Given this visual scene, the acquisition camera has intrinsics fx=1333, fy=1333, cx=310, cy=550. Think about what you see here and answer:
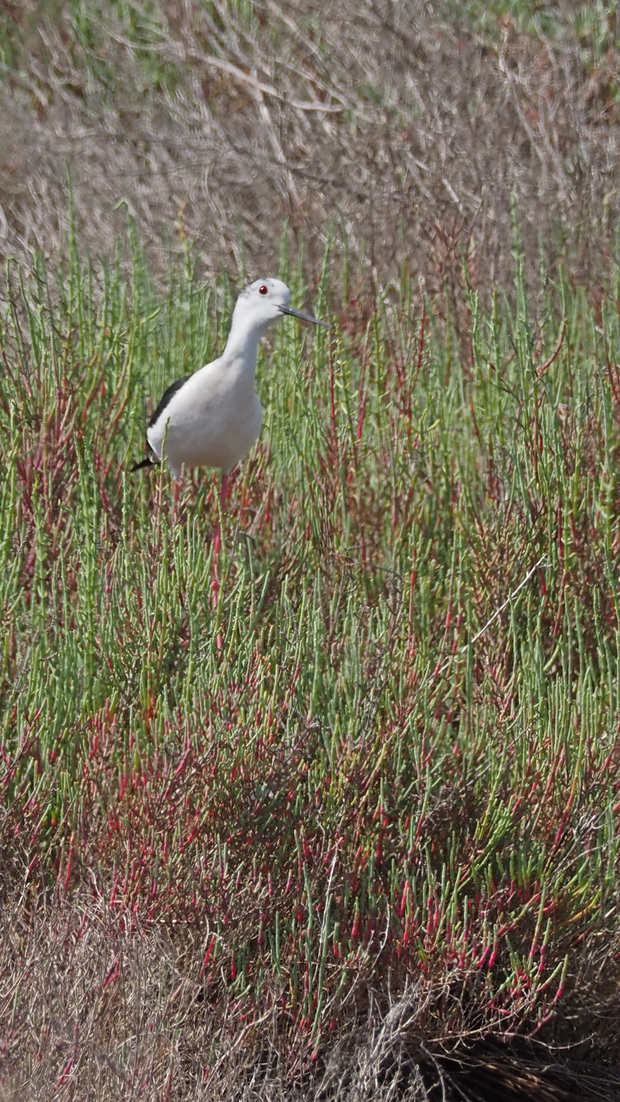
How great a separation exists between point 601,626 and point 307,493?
1.02 meters

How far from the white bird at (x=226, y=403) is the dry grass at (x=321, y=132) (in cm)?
133

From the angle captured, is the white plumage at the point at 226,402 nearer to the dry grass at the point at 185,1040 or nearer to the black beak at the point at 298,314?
the black beak at the point at 298,314

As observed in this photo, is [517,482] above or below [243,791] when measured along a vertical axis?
above

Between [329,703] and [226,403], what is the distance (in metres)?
1.58

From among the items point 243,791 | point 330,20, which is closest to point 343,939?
point 243,791

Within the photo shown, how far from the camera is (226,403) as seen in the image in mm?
4469

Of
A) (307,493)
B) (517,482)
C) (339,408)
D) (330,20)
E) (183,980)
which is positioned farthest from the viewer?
(330,20)

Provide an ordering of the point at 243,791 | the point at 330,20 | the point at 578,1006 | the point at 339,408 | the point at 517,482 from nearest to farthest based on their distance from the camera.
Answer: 1. the point at 243,791
2. the point at 578,1006
3. the point at 517,482
4. the point at 339,408
5. the point at 330,20

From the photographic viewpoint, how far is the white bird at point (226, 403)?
446cm

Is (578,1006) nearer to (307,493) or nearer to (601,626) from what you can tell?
(601,626)

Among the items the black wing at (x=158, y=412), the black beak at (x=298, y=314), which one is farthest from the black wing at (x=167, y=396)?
the black beak at (x=298, y=314)

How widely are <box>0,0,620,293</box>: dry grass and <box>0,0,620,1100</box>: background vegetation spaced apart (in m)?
0.21

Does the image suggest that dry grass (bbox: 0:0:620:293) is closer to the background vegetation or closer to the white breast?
the background vegetation

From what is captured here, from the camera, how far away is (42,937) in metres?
2.90
